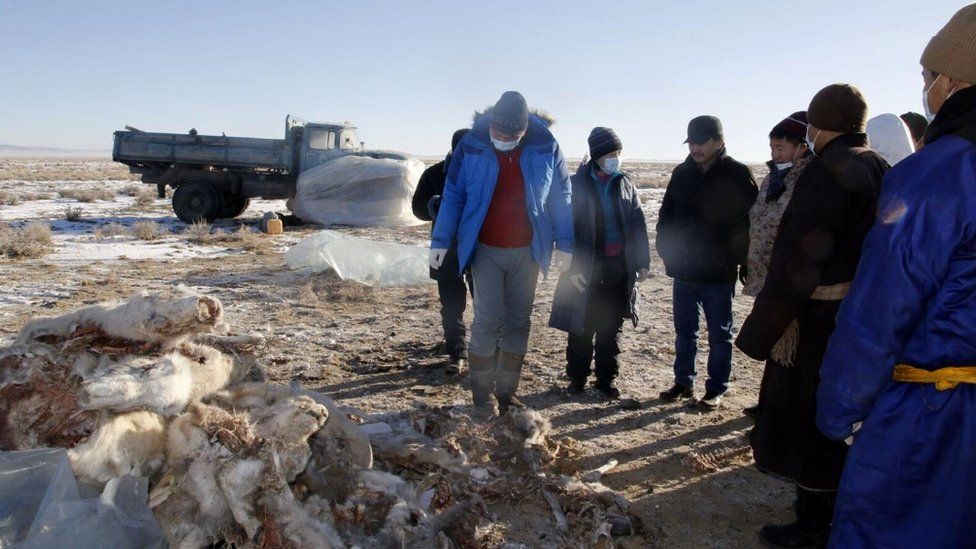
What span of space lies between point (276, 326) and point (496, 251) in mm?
3021

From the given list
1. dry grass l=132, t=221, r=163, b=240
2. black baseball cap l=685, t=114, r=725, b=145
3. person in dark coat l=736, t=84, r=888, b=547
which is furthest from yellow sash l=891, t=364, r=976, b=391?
dry grass l=132, t=221, r=163, b=240

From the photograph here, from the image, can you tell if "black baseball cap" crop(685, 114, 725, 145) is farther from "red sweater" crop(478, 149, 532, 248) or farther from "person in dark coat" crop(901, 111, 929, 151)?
"person in dark coat" crop(901, 111, 929, 151)

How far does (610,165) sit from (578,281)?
0.79 metres

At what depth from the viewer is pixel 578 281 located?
4.28 meters

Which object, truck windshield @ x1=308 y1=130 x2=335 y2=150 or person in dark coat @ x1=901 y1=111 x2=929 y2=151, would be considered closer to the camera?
person in dark coat @ x1=901 y1=111 x2=929 y2=151

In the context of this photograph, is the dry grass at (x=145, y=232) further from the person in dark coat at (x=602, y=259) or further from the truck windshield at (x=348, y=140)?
the person in dark coat at (x=602, y=259)

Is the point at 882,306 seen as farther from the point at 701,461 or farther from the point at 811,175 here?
the point at 701,461

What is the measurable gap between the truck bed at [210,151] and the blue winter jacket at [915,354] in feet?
47.3

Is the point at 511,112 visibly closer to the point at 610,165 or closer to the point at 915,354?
the point at 610,165

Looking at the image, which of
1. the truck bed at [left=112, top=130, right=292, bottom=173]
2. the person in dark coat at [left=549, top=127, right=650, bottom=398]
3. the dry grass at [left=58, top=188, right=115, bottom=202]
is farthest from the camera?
the dry grass at [left=58, top=188, right=115, bottom=202]

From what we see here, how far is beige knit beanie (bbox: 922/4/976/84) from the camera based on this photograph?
69.9 inches

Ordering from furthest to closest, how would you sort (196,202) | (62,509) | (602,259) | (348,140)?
(348,140)
(196,202)
(602,259)
(62,509)

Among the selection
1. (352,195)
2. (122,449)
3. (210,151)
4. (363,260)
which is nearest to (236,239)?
(352,195)

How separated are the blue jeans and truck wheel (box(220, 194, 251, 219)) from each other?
1271cm
